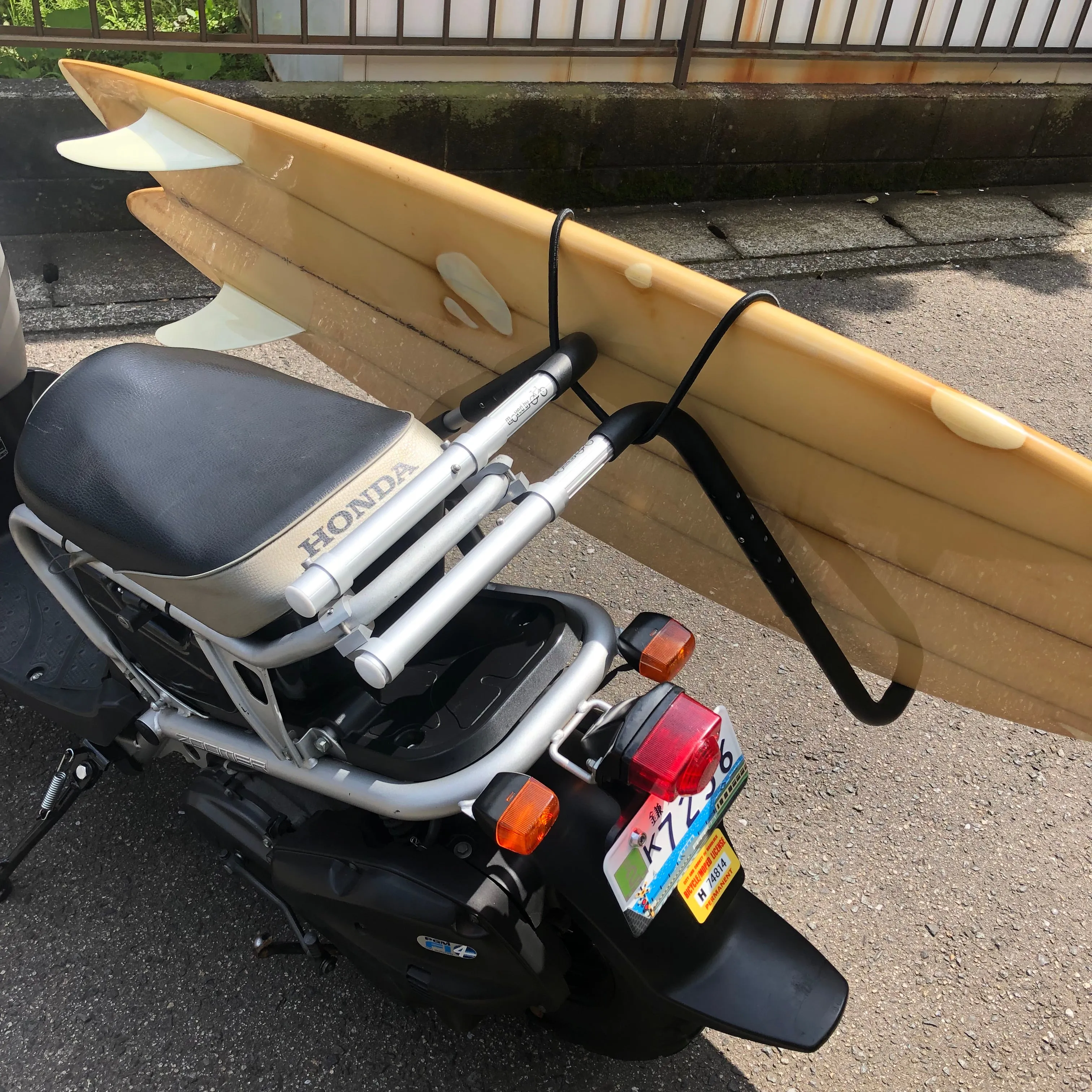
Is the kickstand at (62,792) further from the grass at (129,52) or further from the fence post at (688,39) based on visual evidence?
the fence post at (688,39)

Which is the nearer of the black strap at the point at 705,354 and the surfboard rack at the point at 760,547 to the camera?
the black strap at the point at 705,354

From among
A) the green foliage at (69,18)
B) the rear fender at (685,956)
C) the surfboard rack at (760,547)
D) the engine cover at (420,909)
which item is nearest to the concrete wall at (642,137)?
the green foliage at (69,18)

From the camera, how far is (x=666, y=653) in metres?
1.55

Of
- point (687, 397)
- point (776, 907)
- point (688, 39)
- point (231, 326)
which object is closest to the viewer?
point (687, 397)

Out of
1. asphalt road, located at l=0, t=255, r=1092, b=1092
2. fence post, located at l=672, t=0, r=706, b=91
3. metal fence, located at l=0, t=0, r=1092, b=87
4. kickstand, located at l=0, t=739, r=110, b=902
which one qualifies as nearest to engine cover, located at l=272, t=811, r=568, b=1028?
A: asphalt road, located at l=0, t=255, r=1092, b=1092

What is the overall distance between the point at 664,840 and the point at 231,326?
177 centimetres

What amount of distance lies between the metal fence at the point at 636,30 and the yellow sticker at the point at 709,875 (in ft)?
12.6

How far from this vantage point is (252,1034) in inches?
73.6

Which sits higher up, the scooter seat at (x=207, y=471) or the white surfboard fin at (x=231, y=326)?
the scooter seat at (x=207, y=471)

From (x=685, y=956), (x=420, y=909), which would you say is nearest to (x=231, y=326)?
(x=420, y=909)

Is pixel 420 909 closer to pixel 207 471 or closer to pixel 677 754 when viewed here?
pixel 677 754

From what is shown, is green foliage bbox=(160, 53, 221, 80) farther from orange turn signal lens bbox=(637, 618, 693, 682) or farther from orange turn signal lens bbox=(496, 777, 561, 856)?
orange turn signal lens bbox=(496, 777, 561, 856)

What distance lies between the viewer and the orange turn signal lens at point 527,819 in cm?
132

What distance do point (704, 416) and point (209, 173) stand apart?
1.42 m
